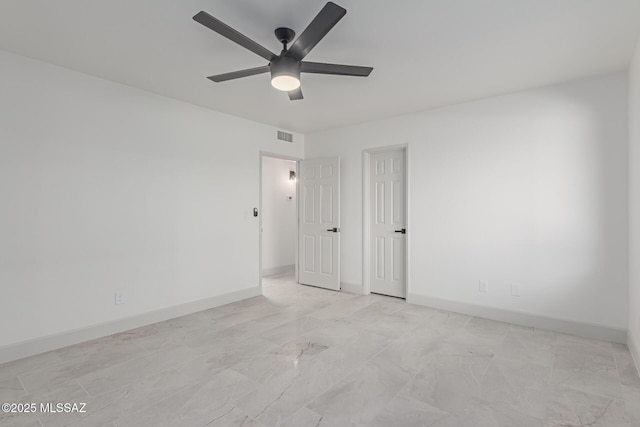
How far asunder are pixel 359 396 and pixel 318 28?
2.40m

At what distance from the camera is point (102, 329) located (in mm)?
3186

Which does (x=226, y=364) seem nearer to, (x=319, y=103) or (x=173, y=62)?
(x=173, y=62)

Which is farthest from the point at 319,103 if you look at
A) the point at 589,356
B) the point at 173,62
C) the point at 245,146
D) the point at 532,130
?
the point at 589,356

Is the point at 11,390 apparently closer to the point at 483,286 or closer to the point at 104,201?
the point at 104,201

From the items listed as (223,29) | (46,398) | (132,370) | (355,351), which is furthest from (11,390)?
(223,29)

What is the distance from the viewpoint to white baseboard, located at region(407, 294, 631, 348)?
3.06 meters

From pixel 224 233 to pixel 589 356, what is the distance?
163 inches

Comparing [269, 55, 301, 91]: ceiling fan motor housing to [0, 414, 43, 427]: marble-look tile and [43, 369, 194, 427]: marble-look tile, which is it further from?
[0, 414, 43, 427]: marble-look tile

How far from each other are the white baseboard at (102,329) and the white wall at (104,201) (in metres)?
0.05

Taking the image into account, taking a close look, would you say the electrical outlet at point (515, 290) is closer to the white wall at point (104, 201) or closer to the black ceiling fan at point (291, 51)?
the black ceiling fan at point (291, 51)

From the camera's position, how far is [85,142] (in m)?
3.11

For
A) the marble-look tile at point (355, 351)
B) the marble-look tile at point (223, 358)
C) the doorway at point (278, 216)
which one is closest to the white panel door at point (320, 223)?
the doorway at point (278, 216)

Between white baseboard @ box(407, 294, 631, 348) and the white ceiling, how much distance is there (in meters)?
2.51

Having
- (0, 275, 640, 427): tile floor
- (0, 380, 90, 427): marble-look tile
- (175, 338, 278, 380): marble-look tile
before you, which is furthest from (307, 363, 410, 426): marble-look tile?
(0, 380, 90, 427): marble-look tile
